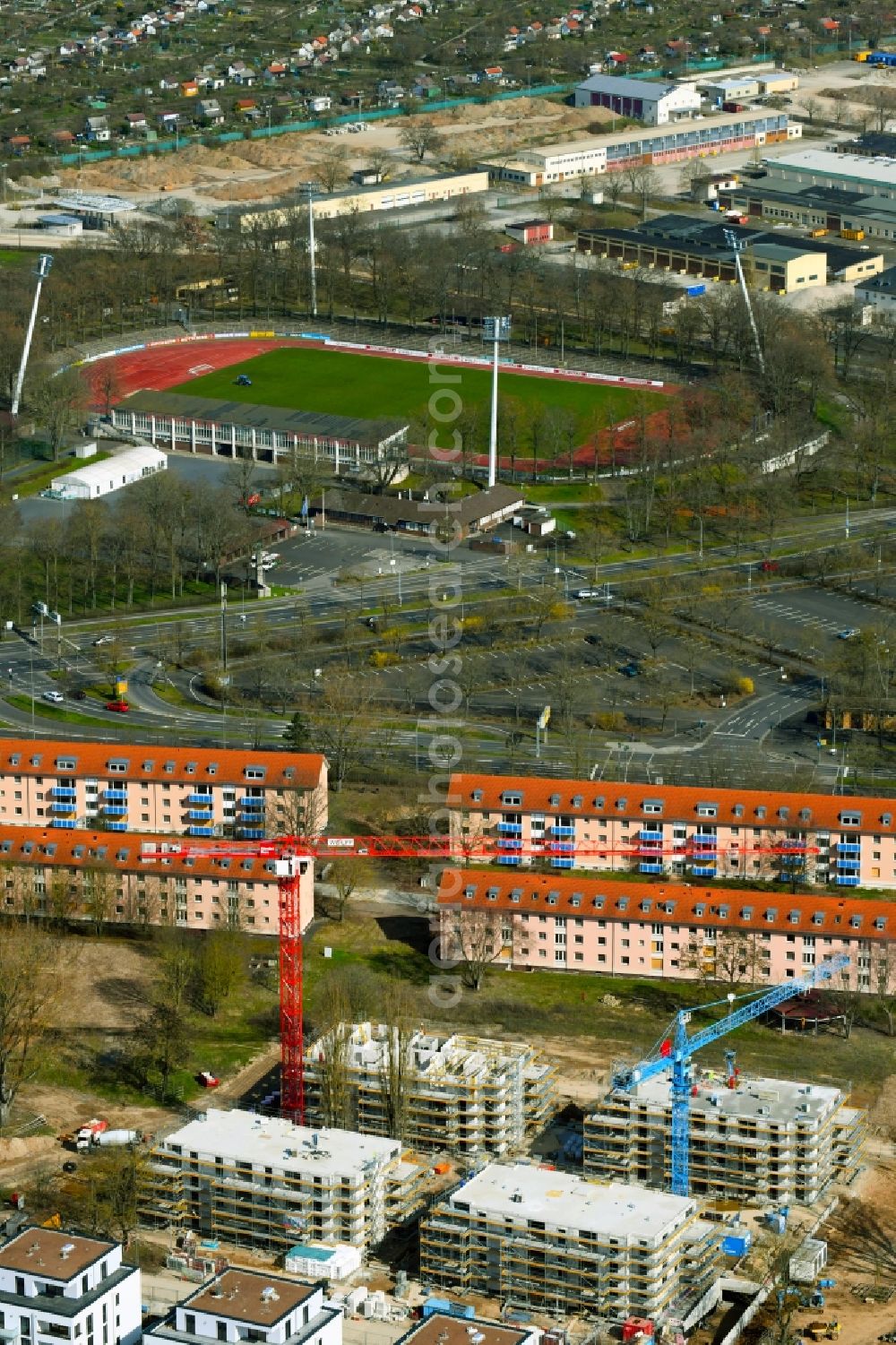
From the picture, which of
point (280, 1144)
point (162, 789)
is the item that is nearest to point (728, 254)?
point (162, 789)

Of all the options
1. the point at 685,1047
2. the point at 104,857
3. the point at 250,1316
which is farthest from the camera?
the point at 104,857

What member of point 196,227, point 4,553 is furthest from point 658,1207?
point 196,227

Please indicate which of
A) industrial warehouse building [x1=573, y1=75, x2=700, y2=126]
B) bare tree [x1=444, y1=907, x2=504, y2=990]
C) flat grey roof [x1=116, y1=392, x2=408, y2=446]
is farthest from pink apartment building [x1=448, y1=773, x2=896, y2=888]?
industrial warehouse building [x1=573, y1=75, x2=700, y2=126]

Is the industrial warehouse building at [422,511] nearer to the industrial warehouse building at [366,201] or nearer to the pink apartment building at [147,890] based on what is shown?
the pink apartment building at [147,890]

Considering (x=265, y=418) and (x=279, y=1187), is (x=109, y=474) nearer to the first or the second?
(x=265, y=418)

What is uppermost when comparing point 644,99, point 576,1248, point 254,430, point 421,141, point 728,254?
point 644,99

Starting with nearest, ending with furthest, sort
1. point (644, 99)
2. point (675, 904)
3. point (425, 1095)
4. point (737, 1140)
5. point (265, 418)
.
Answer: point (737, 1140), point (425, 1095), point (675, 904), point (265, 418), point (644, 99)

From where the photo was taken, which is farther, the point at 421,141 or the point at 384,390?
the point at 421,141
